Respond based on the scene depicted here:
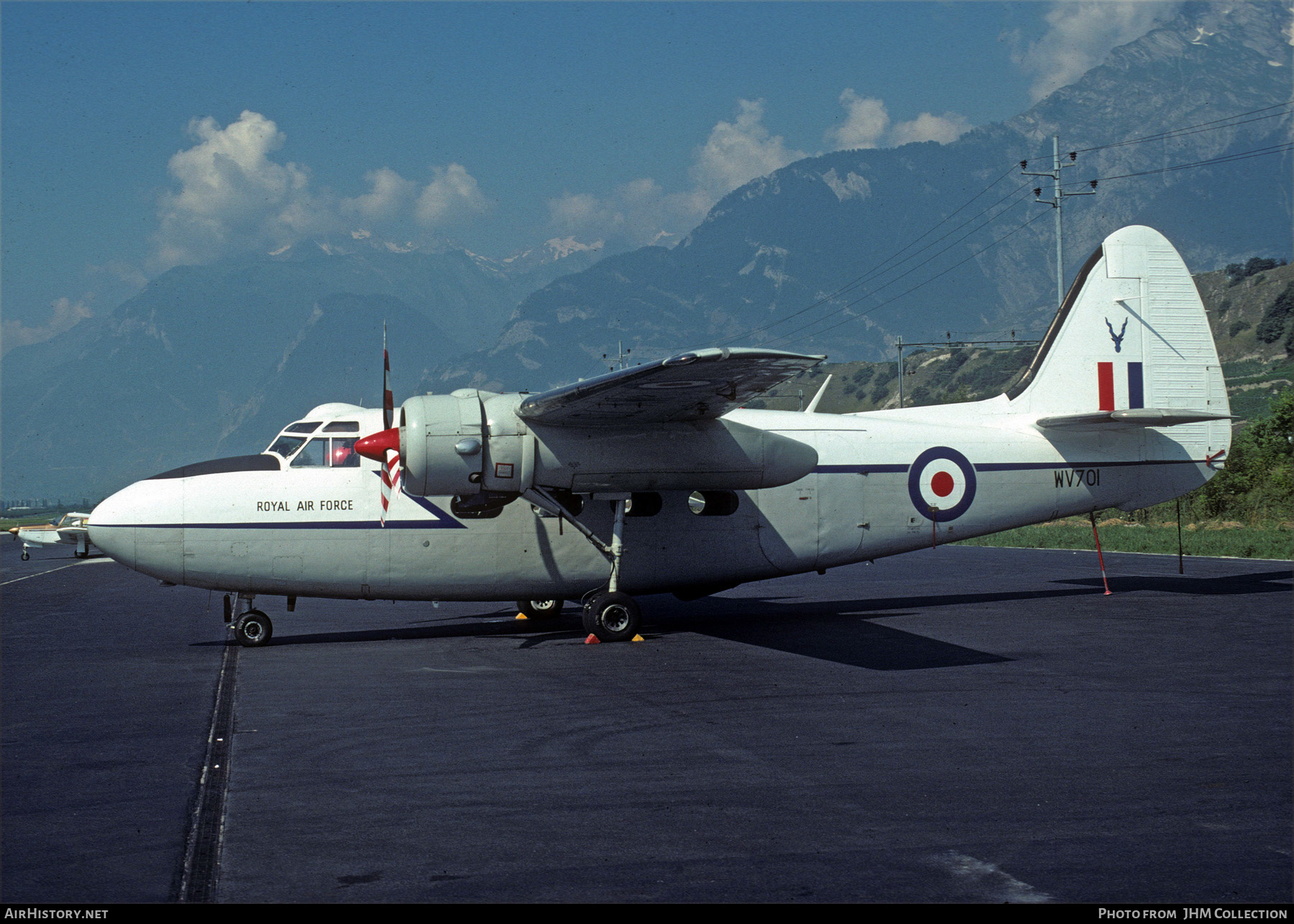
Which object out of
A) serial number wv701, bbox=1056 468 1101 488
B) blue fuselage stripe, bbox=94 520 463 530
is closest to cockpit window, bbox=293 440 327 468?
blue fuselage stripe, bbox=94 520 463 530

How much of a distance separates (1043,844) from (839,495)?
10.9 metres

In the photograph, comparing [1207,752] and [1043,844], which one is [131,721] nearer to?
[1043,844]

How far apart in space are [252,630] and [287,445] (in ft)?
8.58

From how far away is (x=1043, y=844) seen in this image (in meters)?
6.17

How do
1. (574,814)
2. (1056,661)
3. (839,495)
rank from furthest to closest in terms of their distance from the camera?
1. (839,495)
2. (1056,661)
3. (574,814)

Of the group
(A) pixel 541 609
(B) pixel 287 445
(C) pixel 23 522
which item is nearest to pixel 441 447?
(B) pixel 287 445

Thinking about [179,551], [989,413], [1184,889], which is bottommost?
[1184,889]

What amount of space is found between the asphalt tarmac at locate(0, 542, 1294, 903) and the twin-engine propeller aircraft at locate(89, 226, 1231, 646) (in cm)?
109

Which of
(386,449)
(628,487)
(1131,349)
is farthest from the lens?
(1131,349)

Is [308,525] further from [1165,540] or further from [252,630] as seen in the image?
[1165,540]

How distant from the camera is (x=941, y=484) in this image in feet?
56.8

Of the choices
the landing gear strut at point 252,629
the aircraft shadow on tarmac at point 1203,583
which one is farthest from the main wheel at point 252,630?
the aircraft shadow on tarmac at point 1203,583
